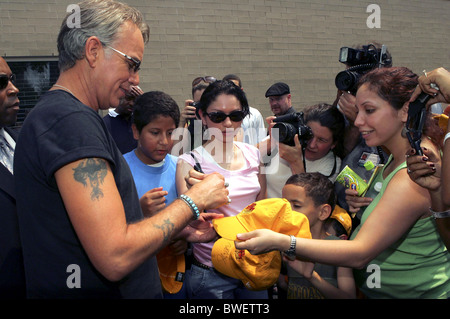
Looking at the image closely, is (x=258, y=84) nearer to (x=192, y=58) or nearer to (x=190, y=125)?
(x=192, y=58)

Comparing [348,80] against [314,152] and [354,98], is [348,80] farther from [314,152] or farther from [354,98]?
[314,152]

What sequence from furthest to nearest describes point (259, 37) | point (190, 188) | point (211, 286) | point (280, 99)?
1. point (259, 37)
2. point (280, 99)
3. point (211, 286)
4. point (190, 188)

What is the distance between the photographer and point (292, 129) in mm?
2684

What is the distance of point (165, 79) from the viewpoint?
780 cm

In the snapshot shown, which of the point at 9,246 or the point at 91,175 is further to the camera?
the point at 9,246

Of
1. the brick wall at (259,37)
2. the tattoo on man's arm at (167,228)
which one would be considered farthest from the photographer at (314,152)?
the brick wall at (259,37)

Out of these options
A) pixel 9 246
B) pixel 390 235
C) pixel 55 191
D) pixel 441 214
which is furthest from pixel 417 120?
pixel 9 246

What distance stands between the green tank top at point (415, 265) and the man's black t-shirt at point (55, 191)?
1.33 m

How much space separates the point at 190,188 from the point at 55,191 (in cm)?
57

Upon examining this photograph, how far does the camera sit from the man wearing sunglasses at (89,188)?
1.24 meters

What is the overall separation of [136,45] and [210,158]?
1.18 meters

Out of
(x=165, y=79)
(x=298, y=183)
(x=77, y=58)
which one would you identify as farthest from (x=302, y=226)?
(x=165, y=79)

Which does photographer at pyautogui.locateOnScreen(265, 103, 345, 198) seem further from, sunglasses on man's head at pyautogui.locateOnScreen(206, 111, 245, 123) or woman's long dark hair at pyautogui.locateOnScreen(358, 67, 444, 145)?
woman's long dark hair at pyautogui.locateOnScreen(358, 67, 444, 145)

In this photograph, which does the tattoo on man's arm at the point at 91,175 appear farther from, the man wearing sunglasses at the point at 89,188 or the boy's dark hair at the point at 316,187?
the boy's dark hair at the point at 316,187
